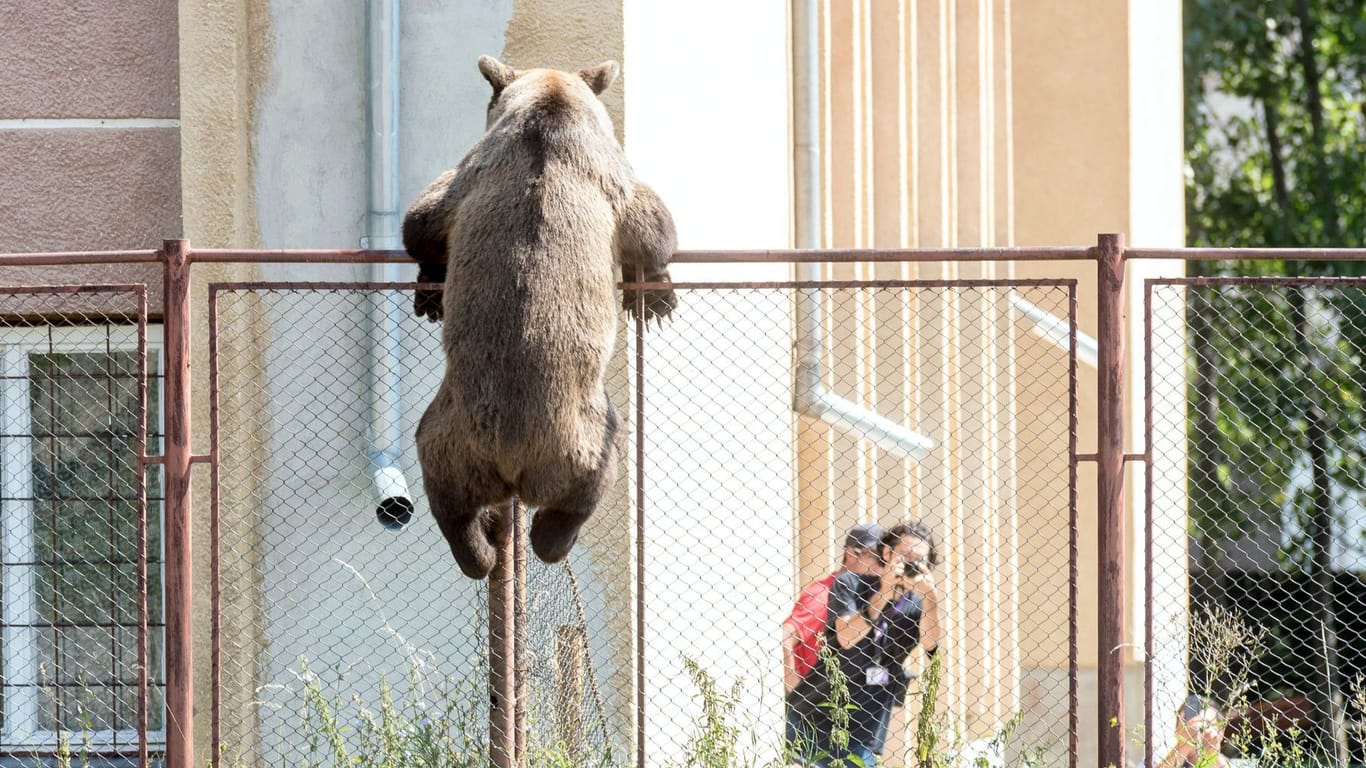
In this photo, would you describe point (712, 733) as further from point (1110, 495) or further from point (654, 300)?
point (1110, 495)

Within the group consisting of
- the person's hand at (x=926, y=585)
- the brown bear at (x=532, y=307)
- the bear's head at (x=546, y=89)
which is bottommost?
the person's hand at (x=926, y=585)

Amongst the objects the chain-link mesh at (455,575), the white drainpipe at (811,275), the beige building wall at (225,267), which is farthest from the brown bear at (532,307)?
the white drainpipe at (811,275)

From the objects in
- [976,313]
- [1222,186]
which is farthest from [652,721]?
[1222,186]

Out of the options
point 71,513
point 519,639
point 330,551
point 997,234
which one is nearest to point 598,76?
point 519,639

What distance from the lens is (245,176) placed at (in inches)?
264

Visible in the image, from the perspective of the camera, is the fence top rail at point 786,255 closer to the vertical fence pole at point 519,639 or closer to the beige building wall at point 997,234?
the vertical fence pole at point 519,639

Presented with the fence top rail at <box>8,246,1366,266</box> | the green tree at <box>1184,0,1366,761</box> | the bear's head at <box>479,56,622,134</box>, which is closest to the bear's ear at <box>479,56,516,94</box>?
the bear's head at <box>479,56,622,134</box>

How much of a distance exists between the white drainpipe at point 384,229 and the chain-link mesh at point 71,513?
4.12 feet

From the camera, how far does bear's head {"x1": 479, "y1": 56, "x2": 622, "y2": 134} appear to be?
17.5 ft

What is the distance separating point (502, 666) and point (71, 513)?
8.85 feet

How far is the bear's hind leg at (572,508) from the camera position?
16.8 ft

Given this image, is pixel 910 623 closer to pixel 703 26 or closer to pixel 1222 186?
pixel 703 26

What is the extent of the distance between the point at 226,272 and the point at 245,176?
1.43 ft

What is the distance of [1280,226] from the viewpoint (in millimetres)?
19031
